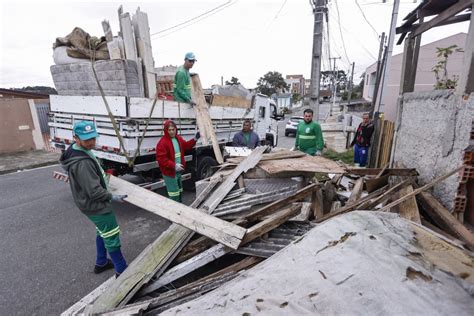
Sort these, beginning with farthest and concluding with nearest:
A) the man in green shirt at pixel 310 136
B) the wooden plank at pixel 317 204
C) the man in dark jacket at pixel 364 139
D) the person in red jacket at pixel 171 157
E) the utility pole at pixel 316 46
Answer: the utility pole at pixel 316 46, the man in dark jacket at pixel 364 139, the man in green shirt at pixel 310 136, the person in red jacket at pixel 171 157, the wooden plank at pixel 317 204

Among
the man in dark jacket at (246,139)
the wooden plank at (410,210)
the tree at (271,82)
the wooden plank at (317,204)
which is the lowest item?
the wooden plank at (317,204)

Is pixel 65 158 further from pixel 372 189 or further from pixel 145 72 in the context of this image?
pixel 372 189

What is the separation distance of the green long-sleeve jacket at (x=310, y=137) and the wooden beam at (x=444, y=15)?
214 centimetres

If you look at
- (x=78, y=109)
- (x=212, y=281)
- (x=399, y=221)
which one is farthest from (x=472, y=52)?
(x=78, y=109)

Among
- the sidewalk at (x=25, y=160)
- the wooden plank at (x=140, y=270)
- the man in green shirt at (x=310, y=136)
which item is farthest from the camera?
the sidewalk at (x=25, y=160)

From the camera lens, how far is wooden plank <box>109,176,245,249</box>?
8.05 feet

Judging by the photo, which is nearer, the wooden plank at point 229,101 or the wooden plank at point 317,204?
the wooden plank at point 317,204

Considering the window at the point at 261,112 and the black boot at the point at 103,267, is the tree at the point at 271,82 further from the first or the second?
the black boot at the point at 103,267

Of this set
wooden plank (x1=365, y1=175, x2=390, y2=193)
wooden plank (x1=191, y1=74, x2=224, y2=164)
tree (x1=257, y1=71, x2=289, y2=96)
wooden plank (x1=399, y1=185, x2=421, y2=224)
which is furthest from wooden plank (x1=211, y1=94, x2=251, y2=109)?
tree (x1=257, y1=71, x2=289, y2=96)

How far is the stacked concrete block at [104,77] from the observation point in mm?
4234

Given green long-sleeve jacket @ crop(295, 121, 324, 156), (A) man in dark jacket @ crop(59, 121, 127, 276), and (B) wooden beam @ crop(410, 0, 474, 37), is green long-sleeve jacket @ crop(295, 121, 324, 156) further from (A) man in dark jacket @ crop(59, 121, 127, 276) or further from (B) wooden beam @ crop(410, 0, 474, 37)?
(A) man in dark jacket @ crop(59, 121, 127, 276)

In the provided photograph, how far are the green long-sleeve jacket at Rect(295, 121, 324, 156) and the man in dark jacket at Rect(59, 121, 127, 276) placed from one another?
360cm

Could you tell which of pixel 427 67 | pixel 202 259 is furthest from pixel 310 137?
pixel 427 67

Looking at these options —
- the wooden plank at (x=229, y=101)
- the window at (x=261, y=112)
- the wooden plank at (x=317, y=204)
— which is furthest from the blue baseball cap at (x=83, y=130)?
the window at (x=261, y=112)
